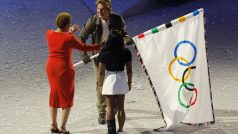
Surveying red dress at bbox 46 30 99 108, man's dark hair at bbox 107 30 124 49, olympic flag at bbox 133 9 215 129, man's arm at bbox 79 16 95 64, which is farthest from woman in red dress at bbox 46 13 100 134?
olympic flag at bbox 133 9 215 129

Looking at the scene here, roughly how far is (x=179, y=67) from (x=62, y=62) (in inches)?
45.8

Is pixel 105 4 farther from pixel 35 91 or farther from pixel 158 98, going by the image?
pixel 35 91

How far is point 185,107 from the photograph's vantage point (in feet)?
17.2

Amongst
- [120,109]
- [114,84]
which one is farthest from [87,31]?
[120,109]

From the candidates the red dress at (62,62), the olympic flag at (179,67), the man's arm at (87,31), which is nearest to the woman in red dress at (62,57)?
the red dress at (62,62)

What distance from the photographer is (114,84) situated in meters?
5.01

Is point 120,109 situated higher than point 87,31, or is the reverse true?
point 87,31

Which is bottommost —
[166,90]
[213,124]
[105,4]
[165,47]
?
[213,124]

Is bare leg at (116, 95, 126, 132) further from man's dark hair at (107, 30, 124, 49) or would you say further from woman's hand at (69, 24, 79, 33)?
woman's hand at (69, 24, 79, 33)

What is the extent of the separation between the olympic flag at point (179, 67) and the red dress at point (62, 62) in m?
0.60

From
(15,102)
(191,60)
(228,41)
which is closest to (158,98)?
(191,60)

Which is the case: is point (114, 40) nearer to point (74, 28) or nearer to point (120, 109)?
point (74, 28)

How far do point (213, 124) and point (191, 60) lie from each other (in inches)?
30.6

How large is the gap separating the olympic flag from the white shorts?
1.17 feet
